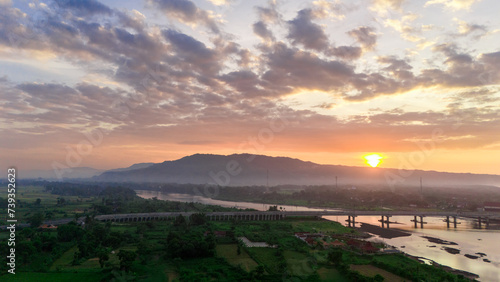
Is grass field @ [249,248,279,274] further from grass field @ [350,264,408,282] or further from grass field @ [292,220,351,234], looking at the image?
grass field @ [292,220,351,234]

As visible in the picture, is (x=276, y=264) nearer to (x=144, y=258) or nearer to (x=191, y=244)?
(x=191, y=244)

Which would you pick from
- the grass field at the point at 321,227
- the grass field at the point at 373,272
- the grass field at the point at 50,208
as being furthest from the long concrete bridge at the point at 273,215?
the grass field at the point at 373,272

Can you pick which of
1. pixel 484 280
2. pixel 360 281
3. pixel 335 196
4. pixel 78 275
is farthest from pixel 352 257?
pixel 335 196

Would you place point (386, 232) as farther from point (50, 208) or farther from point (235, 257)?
point (50, 208)

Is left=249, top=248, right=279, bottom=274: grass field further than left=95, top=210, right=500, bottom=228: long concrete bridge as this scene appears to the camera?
No

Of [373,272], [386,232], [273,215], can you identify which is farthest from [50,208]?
[386,232]

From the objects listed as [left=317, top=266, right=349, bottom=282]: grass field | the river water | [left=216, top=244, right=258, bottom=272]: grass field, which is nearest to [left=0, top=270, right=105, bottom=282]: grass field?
[left=216, top=244, right=258, bottom=272]: grass field
